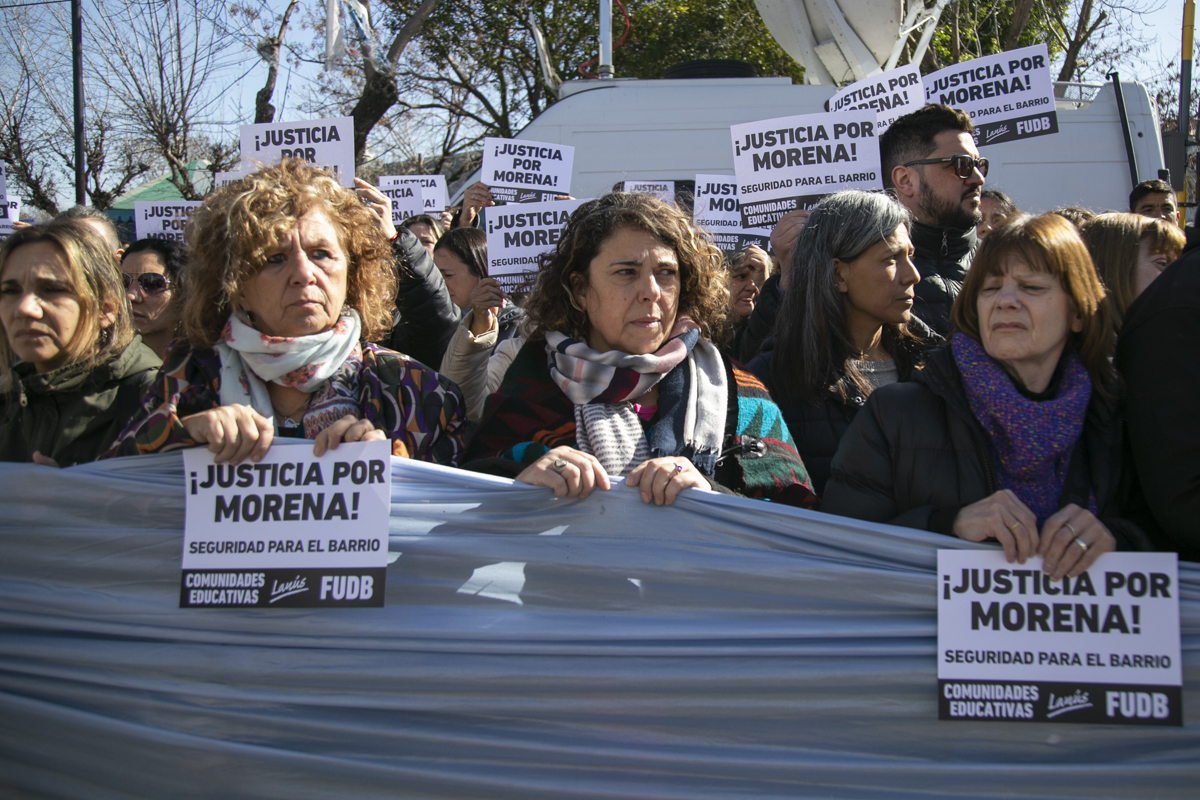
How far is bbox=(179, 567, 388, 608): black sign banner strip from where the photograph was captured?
1.98 meters

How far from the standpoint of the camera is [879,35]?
33.0ft

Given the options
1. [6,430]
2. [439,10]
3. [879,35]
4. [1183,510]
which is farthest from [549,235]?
[439,10]

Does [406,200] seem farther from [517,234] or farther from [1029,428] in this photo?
[1029,428]

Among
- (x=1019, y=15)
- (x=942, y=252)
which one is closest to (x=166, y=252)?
(x=942, y=252)

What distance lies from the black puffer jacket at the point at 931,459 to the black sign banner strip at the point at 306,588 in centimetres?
100

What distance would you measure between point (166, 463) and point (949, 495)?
1.70 metres

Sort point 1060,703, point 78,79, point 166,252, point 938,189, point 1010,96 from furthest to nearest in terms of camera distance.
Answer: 1. point 78,79
2. point 1010,96
3. point 166,252
4. point 938,189
5. point 1060,703

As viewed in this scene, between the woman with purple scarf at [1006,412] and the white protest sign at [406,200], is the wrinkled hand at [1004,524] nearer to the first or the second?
the woman with purple scarf at [1006,412]

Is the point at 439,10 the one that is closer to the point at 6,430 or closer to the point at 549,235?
the point at 549,235

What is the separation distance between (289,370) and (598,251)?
0.86 m

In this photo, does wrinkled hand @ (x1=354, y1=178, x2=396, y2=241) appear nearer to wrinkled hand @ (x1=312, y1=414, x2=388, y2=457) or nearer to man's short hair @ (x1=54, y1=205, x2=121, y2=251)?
man's short hair @ (x1=54, y1=205, x2=121, y2=251)

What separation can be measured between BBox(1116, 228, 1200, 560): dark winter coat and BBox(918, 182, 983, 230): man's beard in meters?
1.78

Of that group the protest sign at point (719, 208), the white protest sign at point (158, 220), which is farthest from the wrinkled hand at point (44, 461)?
the protest sign at point (719, 208)

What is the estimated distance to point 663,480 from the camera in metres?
2.02
